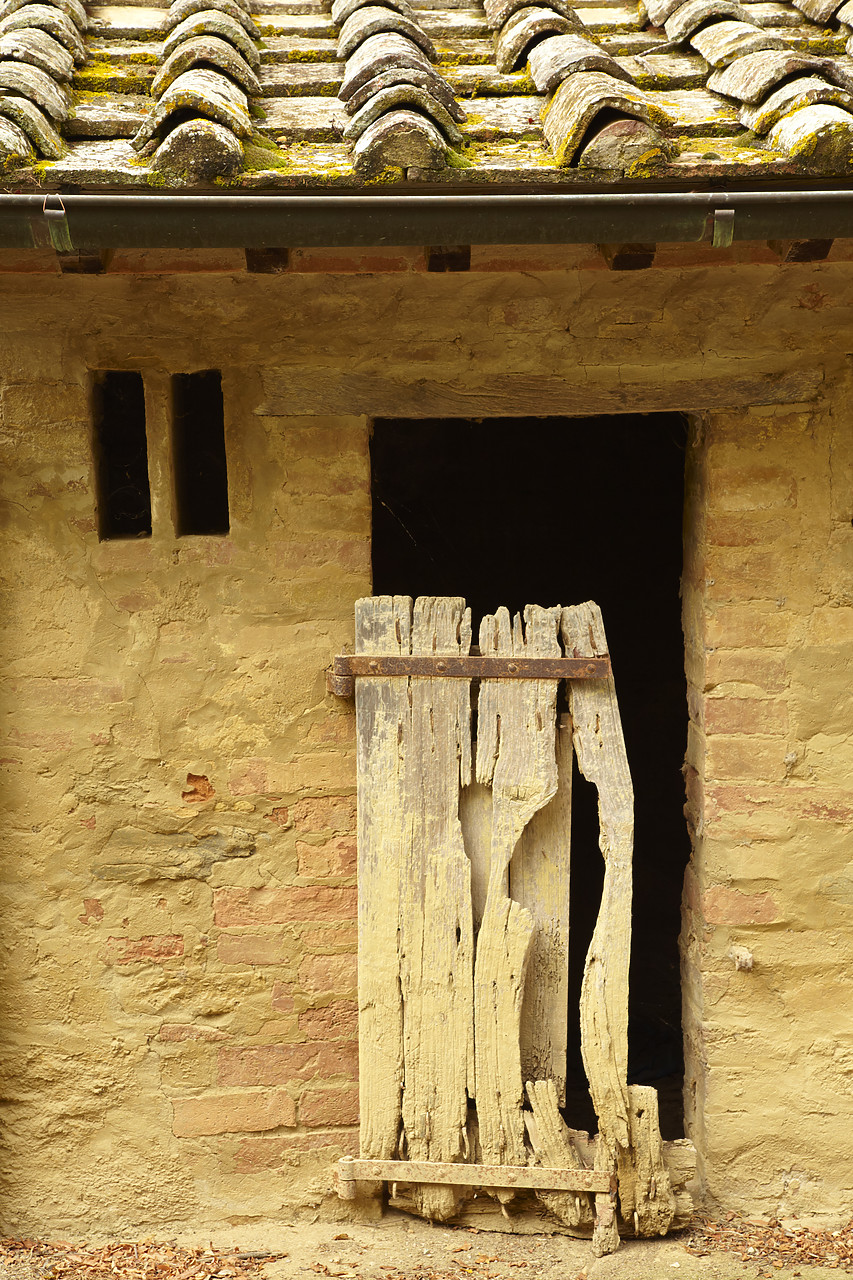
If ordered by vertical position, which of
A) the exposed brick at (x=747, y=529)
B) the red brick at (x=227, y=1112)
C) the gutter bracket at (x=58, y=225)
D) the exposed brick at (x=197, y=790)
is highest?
the gutter bracket at (x=58, y=225)

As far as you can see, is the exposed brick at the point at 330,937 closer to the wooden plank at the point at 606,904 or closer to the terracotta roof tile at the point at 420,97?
the wooden plank at the point at 606,904

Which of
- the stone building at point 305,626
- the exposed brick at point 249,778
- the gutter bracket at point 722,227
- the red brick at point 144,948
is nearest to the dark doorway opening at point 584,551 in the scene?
the stone building at point 305,626

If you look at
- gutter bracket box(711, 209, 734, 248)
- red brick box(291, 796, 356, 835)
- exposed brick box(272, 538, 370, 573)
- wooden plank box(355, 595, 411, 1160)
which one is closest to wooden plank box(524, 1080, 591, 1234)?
wooden plank box(355, 595, 411, 1160)

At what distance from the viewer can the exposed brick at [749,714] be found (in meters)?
3.07

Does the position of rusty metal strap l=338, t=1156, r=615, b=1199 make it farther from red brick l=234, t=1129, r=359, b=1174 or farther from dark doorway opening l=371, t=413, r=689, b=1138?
dark doorway opening l=371, t=413, r=689, b=1138

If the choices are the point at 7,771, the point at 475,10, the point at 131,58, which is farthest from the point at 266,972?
the point at 475,10

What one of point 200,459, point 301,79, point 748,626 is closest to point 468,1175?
point 748,626

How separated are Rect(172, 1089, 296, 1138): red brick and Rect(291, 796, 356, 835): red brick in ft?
2.69

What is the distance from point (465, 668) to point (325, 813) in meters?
0.60

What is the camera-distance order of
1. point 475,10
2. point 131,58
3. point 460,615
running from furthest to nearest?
point 475,10 → point 460,615 → point 131,58

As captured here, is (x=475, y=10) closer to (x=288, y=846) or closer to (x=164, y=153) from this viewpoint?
(x=164, y=153)

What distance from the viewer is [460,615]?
10.00 ft

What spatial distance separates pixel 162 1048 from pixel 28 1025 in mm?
406

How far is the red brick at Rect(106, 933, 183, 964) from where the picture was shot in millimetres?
3135
